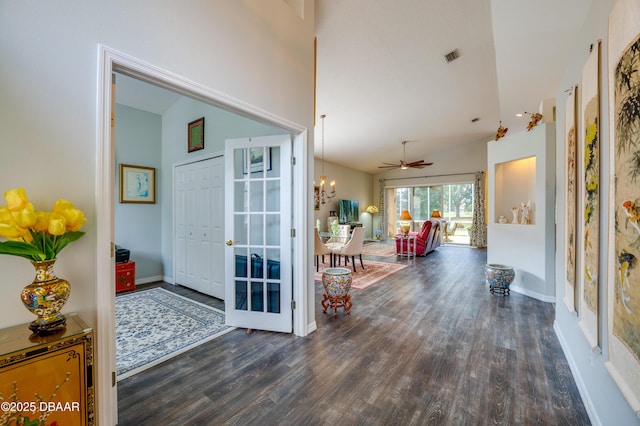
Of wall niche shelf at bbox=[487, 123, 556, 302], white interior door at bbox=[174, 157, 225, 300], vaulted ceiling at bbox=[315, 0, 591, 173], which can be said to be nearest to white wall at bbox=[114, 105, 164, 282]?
white interior door at bbox=[174, 157, 225, 300]

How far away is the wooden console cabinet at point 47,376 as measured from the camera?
0.95m

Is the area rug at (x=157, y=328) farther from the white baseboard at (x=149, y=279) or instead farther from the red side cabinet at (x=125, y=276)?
the white baseboard at (x=149, y=279)

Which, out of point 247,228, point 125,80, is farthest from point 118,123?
point 247,228

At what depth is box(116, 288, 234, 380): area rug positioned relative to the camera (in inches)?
90.4

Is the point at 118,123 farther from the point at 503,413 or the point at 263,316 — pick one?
the point at 503,413

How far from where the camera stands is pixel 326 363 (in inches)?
87.7

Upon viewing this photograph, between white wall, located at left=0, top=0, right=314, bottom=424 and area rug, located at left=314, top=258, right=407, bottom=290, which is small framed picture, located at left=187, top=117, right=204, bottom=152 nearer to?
white wall, located at left=0, top=0, right=314, bottom=424

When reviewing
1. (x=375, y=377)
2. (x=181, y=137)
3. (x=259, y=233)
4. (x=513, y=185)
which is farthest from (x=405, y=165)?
(x=375, y=377)

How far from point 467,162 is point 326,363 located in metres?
9.75

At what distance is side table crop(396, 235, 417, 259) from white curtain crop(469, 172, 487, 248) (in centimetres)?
377

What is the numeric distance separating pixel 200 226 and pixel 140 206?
143 cm

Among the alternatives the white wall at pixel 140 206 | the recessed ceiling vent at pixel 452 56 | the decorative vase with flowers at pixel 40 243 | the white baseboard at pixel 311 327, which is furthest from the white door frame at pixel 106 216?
the recessed ceiling vent at pixel 452 56

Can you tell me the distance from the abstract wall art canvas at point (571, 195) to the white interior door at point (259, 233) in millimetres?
2301

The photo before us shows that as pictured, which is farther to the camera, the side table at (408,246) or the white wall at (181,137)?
the side table at (408,246)
